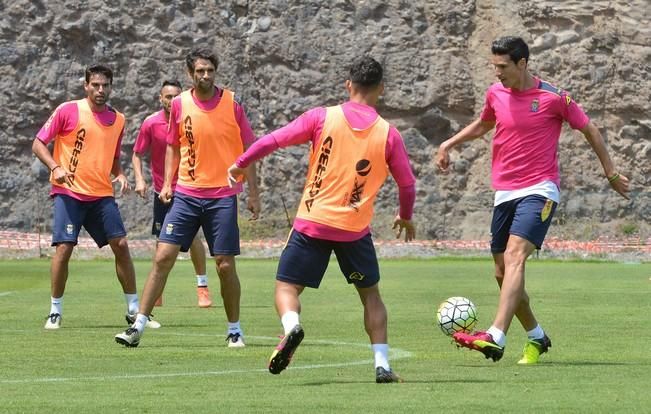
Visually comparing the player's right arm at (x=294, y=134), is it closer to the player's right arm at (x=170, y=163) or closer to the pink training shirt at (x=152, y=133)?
the player's right arm at (x=170, y=163)

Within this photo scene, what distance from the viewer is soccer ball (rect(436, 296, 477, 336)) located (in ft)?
39.2

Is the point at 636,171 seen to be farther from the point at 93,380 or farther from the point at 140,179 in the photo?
the point at 93,380

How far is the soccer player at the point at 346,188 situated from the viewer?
9.87 meters

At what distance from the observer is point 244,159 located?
1009 centimetres

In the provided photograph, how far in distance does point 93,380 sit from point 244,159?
1.69m

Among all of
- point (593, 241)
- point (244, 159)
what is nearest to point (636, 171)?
point (593, 241)

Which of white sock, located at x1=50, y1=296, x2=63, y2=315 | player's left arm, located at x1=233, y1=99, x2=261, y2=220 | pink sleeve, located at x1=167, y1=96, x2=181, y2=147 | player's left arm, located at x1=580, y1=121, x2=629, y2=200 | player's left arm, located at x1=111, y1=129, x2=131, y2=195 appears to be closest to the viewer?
player's left arm, located at x1=580, y1=121, x2=629, y2=200

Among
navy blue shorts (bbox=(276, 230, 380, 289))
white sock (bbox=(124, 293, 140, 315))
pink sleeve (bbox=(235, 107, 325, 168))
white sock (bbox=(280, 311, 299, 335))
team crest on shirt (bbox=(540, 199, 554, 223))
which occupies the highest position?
pink sleeve (bbox=(235, 107, 325, 168))

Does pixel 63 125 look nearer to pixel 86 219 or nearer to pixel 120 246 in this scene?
pixel 86 219

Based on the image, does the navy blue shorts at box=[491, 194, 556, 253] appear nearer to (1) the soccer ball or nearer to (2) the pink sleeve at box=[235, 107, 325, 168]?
(1) the soccer ball

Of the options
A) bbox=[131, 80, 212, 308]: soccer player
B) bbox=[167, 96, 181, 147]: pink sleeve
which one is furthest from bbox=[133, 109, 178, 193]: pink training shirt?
bbox=[167, 96, 181, 147]: pink sleeve

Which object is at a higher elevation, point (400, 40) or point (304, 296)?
point (304, 296)

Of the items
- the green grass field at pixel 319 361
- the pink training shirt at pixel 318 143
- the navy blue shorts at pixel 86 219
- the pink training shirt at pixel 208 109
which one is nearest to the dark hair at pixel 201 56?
the pink training shirt at pixel 208 109

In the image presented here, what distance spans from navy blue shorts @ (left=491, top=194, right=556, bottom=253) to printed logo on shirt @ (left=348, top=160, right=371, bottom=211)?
78.7 inches
